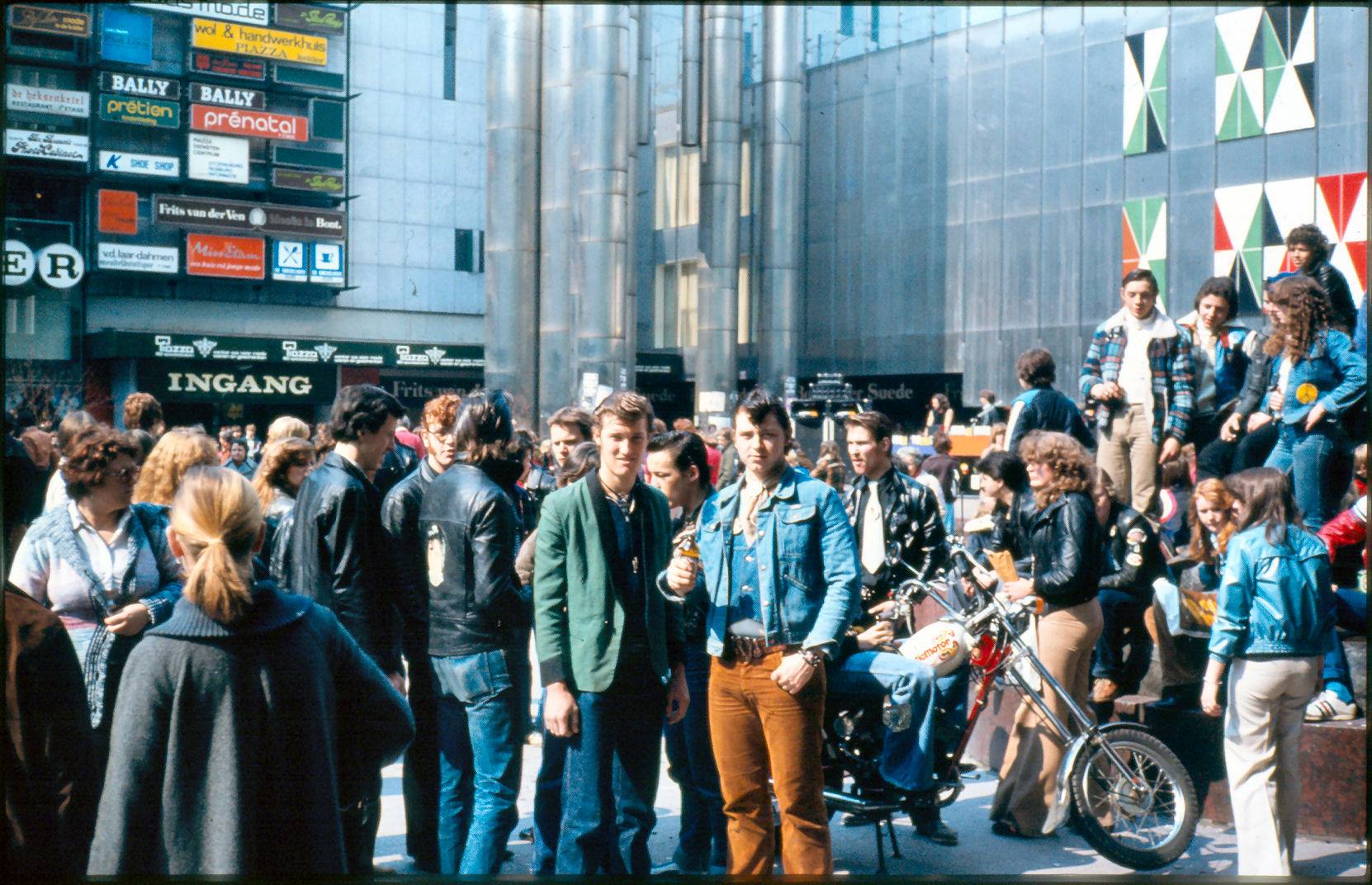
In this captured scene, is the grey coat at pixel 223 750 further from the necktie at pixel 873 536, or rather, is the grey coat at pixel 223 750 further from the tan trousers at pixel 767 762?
the necktie at pixel 873 536

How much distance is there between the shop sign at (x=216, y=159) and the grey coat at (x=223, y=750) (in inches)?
1484

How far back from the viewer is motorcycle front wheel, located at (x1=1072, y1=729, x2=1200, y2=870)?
6203mm

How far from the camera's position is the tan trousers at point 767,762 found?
5145 mm

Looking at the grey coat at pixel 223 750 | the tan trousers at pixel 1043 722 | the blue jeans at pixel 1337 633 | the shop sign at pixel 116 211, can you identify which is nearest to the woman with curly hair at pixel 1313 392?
Answer: the blue jeans at pixel 1337 633

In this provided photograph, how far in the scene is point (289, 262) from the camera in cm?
3975

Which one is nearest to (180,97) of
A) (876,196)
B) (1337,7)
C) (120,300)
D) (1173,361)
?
(120,300)

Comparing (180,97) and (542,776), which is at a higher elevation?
(180,97)

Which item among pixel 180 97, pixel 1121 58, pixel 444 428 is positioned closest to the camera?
pixel 444 428

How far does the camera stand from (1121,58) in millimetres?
30031

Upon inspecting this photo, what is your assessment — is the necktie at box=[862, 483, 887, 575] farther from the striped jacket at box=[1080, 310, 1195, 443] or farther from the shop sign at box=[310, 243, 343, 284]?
the shop sign at box=[310, 243, 343, 284]

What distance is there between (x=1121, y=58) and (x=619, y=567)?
2839 centimetres

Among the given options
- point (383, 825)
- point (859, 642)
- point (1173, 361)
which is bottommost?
point (383, 825)

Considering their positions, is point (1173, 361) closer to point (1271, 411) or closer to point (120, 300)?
point (1271, 411)

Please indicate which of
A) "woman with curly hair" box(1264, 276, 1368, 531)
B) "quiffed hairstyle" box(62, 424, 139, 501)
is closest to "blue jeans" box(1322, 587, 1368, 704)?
"woman with curly hair" box(1264, 276, 1368, 531)
